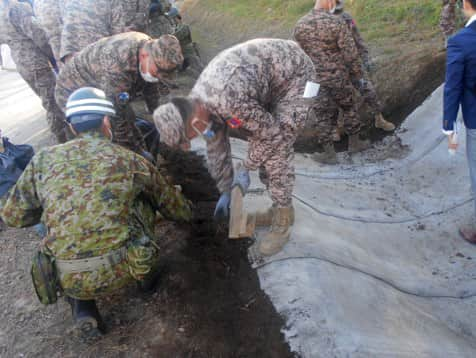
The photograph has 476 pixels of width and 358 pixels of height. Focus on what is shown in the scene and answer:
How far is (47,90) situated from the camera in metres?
4.55

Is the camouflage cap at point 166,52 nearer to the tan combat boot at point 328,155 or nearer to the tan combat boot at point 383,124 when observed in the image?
the tan combat boot at point 328,155

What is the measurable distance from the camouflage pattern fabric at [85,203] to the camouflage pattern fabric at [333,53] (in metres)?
2.56

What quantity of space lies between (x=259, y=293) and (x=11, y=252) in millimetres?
2238

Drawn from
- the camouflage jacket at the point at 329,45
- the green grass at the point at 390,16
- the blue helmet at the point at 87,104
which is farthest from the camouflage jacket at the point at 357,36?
the blue helmet at the point at 87,104

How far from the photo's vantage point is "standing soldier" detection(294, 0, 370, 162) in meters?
3.70

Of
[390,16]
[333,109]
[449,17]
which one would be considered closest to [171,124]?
[333,109]

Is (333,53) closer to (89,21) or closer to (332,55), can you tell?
(332,55)

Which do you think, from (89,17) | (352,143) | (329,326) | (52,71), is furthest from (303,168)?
(52,71)

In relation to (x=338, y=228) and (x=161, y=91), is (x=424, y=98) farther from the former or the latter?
(x=161, y=91)

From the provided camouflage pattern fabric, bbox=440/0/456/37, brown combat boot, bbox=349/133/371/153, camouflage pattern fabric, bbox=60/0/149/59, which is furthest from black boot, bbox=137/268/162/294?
camouflage pattern fabric, bbox=440/0/456/37

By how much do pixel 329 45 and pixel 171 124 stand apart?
2.49 metres

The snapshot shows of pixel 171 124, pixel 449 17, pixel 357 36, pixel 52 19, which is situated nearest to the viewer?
pixel 171 124

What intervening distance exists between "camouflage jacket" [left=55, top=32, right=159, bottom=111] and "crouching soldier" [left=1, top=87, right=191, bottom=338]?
0.85 meters

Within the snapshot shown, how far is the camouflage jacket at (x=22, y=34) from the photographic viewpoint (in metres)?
4.20
